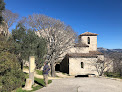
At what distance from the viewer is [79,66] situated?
69.0 ft

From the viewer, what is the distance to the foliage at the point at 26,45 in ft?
28.2

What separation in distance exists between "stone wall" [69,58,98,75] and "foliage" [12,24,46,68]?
12.2m

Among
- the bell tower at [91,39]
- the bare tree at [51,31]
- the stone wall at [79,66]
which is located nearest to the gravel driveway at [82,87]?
the bare tree at [51,31]

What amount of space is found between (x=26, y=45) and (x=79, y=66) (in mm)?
14926

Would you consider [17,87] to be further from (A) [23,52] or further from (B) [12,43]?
(B) [12,43]

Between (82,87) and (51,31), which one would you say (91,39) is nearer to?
(51,31)

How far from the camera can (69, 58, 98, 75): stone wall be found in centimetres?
2075

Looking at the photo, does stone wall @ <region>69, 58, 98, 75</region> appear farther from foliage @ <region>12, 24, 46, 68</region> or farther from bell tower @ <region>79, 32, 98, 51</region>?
foliage @ <region>12, 24, 46, 68</region>

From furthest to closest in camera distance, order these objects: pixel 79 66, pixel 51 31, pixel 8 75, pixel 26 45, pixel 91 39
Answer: pixel 91 39 → pixel 79 66 → pixel 51 31 → pixel 26 45 → pixel 8 75

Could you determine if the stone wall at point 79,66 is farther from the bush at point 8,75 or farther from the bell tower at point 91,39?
the bush at point 8,75

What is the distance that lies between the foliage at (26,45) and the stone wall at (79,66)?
12.2 meters

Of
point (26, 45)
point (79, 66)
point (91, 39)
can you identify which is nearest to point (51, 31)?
point (26, 45)

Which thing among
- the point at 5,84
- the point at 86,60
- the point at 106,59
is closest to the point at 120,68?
the point at 106,59

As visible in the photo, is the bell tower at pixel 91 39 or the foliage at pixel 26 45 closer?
the foliage at pixel 26 45
